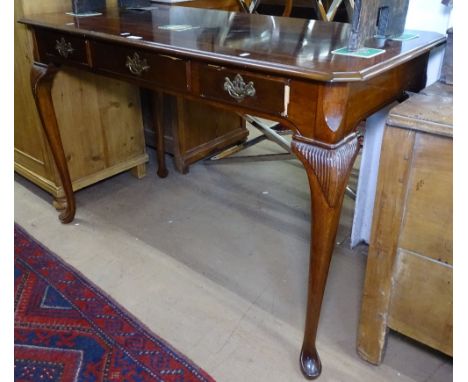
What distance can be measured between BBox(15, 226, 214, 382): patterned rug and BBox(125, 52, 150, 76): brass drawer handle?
29.6 inches

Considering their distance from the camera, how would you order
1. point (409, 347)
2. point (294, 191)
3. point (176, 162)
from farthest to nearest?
point (176, 162), point (294, 191), point (409, 347)

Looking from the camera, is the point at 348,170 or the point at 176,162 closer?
the point at 348,170

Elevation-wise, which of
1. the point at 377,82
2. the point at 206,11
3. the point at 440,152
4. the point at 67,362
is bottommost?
the point at 67,362

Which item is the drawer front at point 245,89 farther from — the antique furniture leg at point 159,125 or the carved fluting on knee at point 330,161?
the antique furniture leg at point 159,125

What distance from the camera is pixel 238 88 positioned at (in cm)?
107

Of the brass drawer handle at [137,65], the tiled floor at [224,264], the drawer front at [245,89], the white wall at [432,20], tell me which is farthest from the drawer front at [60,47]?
the white wall at [432,20]

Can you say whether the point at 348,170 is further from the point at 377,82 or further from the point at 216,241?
→ the point at 216,241

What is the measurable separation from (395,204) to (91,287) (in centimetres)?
105

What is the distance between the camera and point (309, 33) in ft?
4.44

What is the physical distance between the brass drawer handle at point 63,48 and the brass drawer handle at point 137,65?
305 millimetres

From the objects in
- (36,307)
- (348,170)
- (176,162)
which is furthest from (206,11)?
(36,307)

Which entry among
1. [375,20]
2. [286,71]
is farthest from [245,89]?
[375,20]

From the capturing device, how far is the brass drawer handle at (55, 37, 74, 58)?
151cm

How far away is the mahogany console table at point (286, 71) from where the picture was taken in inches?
37.9
